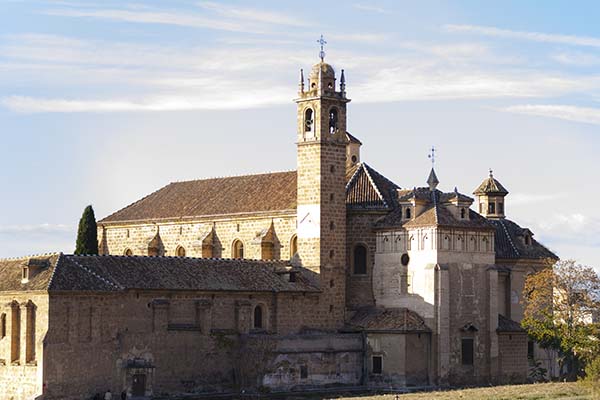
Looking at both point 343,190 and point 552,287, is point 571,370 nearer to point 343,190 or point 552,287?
point 552,287

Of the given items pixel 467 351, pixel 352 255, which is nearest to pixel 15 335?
pixel 352 255

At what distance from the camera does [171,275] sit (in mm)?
59656

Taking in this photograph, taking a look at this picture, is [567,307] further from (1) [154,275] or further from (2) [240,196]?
(1) [154,275]

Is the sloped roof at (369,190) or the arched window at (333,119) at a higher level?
the arched window at (333,119)

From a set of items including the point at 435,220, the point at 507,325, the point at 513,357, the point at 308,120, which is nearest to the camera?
the point at 435,220

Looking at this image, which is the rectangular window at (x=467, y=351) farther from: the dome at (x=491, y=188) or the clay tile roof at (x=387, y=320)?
the dome at (x=491, y=188)

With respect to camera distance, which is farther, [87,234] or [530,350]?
[87,234]

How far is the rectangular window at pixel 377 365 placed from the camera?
63.0m

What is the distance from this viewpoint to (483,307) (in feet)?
212

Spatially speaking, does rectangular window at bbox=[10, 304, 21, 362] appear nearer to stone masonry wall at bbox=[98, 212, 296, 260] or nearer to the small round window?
stone masonry wall at bbox=[98, 212, 296, 260]

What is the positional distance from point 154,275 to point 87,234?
1509 centimetres

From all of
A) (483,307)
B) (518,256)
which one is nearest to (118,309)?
(483,307)

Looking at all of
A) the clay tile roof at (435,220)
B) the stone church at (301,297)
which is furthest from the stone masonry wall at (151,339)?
the clay tile roof at (435,220)

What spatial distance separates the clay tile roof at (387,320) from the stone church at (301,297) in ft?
0.31
